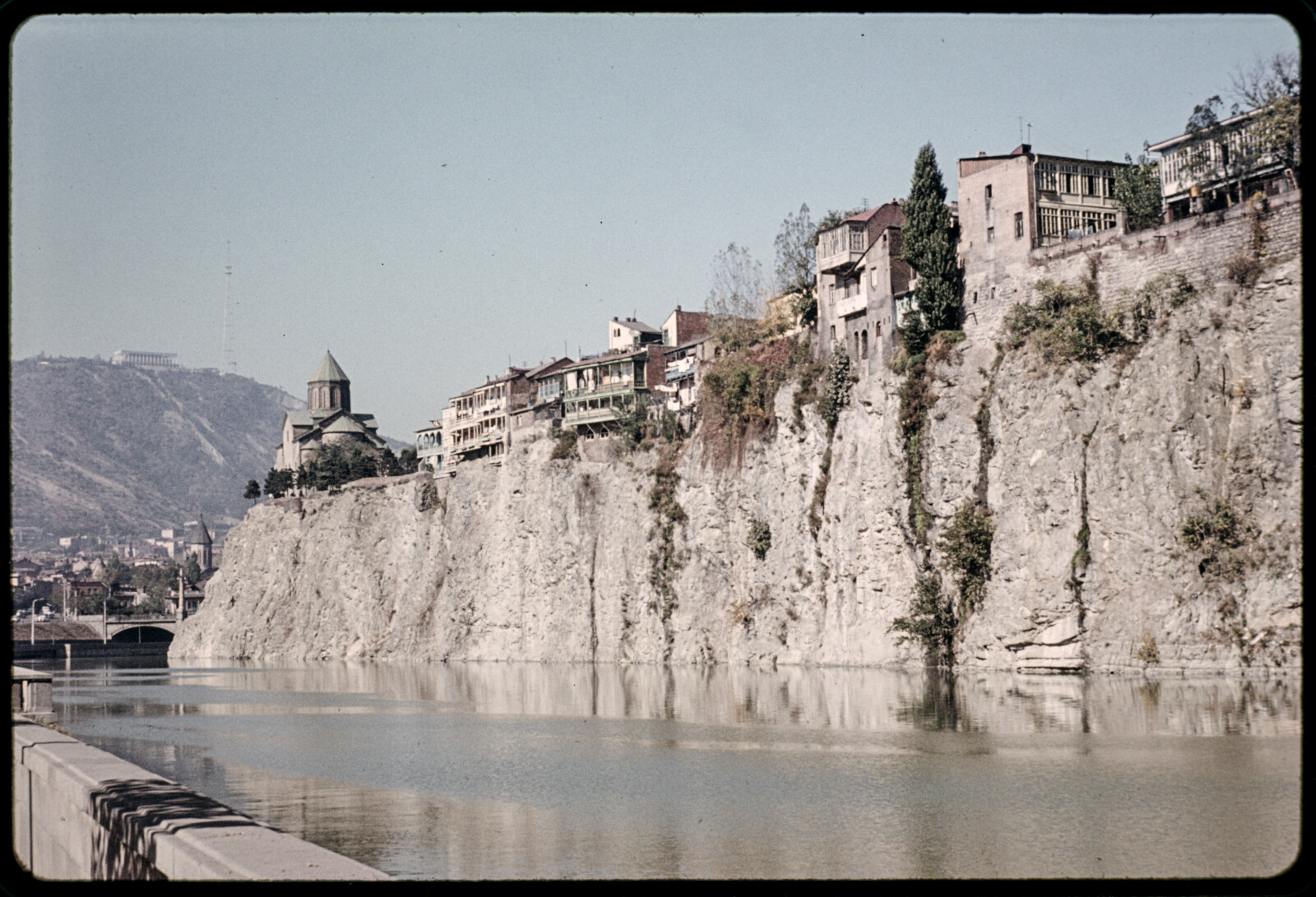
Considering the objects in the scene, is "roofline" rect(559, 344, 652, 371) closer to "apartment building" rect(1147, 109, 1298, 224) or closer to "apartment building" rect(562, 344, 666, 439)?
"apartment building" rect(562, 344, 666, 439)

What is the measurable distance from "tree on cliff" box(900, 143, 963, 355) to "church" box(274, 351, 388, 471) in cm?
7351

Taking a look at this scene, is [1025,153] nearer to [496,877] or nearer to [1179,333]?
[1179,333]

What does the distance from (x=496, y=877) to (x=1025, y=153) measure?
47.9 metres

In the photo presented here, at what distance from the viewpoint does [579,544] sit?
84.7 m

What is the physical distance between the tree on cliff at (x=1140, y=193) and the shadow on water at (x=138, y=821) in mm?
49717

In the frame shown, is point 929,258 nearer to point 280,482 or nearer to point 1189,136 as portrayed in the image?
point 1189,136

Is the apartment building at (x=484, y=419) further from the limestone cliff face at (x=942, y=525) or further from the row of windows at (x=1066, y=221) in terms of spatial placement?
the row of windows at (x=1066, y=221)

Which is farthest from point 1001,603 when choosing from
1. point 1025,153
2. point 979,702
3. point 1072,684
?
point 1025,153

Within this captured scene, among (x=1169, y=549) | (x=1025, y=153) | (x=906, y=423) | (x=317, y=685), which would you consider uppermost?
(x=1025, y=153)

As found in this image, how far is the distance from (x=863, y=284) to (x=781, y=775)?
41.5 meters

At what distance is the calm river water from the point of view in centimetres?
2161

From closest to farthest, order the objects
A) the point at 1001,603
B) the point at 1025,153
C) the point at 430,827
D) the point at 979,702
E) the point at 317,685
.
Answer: the point at 430,827, the point at 979,702, the point at 1001,603, the point at 1025,153, the point at 317,685

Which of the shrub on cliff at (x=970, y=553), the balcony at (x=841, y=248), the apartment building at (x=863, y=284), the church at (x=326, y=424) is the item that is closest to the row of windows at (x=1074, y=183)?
the apartment building at (x=863, y=284)

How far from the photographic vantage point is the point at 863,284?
222ft
